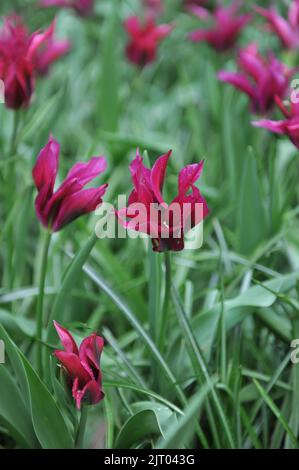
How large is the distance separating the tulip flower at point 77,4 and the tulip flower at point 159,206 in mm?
1010

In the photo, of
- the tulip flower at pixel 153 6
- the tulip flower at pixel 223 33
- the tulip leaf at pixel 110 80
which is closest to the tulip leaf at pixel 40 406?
the tulip leaf at pixel 110 80

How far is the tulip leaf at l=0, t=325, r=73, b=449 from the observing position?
0.64 meters

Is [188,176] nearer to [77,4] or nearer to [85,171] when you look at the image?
[85,171]

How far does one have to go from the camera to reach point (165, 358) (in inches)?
31.3

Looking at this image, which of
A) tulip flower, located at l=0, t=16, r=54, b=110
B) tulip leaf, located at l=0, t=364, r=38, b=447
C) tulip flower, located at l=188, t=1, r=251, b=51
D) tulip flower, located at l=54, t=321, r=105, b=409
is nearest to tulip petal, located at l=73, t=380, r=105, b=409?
tulip flower, located at l=54, t=321, r=105, b=409

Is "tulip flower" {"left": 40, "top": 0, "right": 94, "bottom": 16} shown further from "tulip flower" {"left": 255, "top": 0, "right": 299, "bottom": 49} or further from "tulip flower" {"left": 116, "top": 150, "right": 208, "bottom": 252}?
"tulip flower" {"left": 116, "top": 150, "right": 208, "bottom": 252}

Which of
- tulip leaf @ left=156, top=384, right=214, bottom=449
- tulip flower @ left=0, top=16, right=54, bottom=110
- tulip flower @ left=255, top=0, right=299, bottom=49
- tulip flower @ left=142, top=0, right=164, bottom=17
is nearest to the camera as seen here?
tulip leaf @ left=156, top=384, right=214, bottom=449

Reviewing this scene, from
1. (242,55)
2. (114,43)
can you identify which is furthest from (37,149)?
(114,43)

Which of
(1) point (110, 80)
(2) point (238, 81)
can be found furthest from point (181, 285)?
(1) point (110, 80)

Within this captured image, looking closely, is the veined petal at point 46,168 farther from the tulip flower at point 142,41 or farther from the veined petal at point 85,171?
the tulip flower at point 142,41

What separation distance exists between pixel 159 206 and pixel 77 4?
106 cm

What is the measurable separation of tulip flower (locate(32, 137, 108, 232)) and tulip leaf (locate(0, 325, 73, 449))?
116mm

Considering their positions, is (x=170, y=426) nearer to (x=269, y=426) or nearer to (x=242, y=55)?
(x=269, y=426)

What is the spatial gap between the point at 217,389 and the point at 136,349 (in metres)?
0.18
